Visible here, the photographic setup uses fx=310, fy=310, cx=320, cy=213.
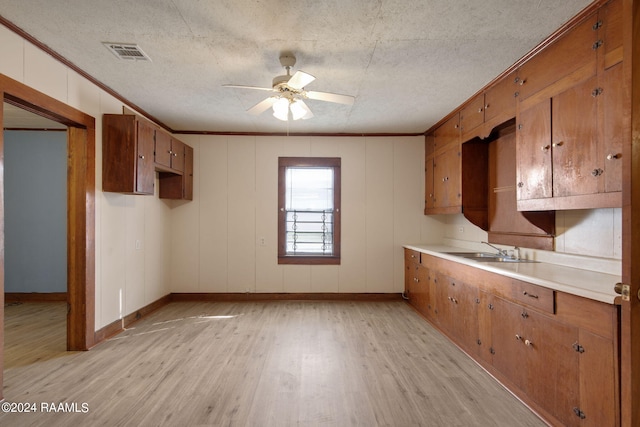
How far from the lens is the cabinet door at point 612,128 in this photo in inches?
70.3

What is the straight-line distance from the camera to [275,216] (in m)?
4.98

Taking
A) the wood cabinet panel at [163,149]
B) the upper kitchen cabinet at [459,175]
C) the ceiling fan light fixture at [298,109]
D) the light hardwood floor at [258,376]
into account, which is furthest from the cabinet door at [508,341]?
the wood cabinet panel at [163,149]

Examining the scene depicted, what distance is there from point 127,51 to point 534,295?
360 centimetres

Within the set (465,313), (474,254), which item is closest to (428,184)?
(474,254)

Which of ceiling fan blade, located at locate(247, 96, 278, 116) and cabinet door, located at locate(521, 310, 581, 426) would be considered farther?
ceiling fan blade, located at locate(247, 96, 278, 116)

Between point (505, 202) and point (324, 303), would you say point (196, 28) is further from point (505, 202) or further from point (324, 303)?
point (324, 303)

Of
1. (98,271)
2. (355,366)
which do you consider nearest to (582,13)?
(355,366)

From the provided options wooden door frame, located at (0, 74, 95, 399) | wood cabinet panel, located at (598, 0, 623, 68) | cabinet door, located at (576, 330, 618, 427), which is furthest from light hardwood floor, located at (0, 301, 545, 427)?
wood cabinet panel, located at (598, 0, 623, 68)

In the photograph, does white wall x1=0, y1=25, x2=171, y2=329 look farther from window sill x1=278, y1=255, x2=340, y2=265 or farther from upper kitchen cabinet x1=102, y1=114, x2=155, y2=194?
window sill x1=278, y1=255, x2=340, y2=265

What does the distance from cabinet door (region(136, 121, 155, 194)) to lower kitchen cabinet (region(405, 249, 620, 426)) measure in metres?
3.50

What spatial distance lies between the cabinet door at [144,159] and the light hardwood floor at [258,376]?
1.67 m

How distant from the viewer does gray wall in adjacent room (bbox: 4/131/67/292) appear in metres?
4.80

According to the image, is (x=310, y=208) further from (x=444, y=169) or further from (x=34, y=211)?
(x=34, y=211)

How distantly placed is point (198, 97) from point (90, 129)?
1119 mm
